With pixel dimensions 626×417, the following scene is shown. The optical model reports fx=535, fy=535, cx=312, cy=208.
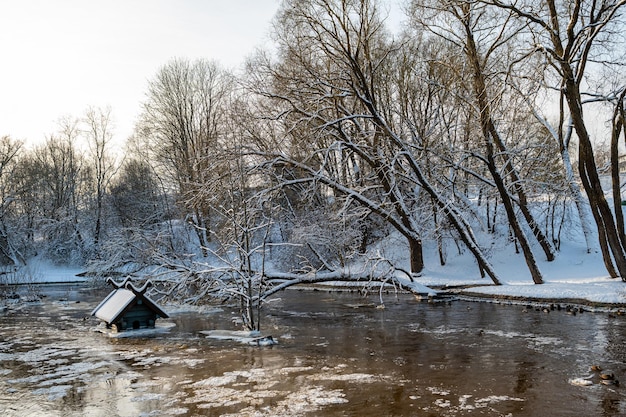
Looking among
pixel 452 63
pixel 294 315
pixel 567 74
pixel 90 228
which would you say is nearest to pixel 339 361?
pixel 294 315

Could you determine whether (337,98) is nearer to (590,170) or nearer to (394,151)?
(394,151)

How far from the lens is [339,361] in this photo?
10352 millimetres

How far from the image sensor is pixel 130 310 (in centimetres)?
1497

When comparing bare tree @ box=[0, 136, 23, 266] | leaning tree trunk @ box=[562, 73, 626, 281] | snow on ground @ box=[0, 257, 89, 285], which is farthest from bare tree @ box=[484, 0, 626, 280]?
bare tree @ box=[0, 136, 23, 266]

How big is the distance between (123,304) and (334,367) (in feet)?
24.2

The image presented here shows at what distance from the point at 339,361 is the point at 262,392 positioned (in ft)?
8.25

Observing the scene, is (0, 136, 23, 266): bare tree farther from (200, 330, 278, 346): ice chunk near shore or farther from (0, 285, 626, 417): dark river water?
(200, 330, 278, 346): ice chunk near shore

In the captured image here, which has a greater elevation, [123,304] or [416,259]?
[416,259]

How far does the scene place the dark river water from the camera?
293 inches

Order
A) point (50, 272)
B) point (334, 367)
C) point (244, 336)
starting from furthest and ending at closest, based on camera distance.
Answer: point (50, 272)
point (244, 336)
point (334, 367)

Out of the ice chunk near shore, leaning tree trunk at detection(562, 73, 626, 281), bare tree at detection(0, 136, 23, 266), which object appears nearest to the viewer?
the ice chunk near shore

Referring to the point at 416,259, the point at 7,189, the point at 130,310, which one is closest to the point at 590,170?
the point at 416,259

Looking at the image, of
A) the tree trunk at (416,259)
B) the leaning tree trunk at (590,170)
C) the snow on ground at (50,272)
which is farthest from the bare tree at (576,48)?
the snow on ground at (50,272)

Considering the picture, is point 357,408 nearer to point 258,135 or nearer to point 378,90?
point 258,135
